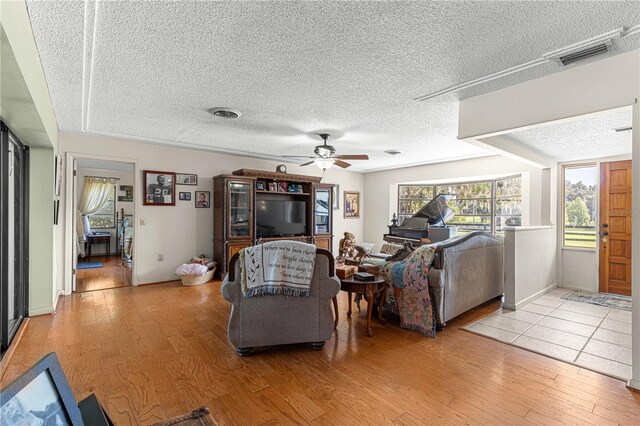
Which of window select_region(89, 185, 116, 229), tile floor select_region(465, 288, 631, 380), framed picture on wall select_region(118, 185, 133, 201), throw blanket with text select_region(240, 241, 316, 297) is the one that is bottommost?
tile floor select_region(465, 288, 631, 380)

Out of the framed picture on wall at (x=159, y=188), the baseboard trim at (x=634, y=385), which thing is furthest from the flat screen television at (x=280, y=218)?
the baseboard trim at (x=634, y=385)

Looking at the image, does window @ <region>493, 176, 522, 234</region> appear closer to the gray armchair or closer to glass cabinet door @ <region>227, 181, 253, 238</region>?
the gray armchair

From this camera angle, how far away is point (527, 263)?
428 centimetres

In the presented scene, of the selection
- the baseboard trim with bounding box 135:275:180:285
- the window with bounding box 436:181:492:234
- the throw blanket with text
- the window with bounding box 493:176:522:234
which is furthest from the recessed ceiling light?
the window with bounding box 493:176:522:234

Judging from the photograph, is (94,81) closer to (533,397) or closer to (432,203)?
(533,397)

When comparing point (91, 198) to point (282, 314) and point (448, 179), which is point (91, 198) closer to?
point (282, 314)

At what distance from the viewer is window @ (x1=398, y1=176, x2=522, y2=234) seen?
225 inches

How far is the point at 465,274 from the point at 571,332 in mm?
1138

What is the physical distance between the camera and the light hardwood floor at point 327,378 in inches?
74.2

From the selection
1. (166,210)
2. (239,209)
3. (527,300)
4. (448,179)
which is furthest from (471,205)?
(166,210)

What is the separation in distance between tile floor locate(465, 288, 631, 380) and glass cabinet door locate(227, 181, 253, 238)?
3.91 metres

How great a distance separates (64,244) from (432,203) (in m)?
5.99

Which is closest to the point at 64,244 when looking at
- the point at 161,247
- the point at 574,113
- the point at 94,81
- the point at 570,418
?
the point at 161,247

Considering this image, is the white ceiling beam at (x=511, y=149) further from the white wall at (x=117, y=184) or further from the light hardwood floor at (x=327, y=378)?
the white wall at (x=117, y=184)
